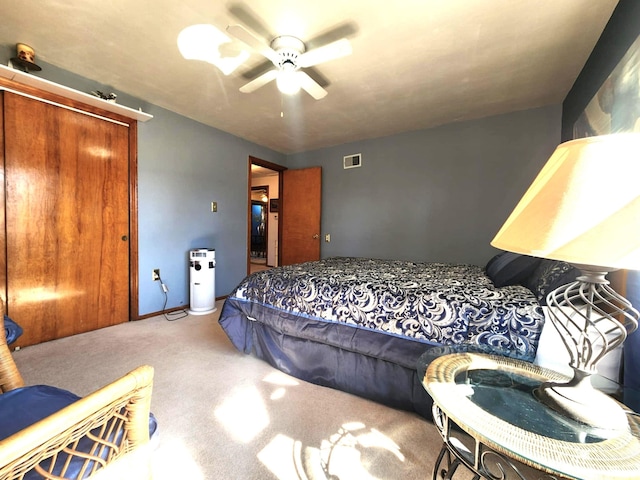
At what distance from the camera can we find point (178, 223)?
3.28 m

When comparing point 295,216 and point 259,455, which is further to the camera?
point 295,216

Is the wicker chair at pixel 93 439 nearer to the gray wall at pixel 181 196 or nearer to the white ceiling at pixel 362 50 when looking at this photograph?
the white ceiling at pixel 362 50

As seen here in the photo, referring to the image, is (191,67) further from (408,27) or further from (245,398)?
(245,398)

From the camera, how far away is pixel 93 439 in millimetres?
554

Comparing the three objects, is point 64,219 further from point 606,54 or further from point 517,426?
point 606,54

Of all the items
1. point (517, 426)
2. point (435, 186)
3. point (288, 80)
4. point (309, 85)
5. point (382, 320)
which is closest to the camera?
point (517, 426)

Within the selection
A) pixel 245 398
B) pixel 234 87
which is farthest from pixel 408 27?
pixel 245 398

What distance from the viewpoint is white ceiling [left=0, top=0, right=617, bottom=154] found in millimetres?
1639

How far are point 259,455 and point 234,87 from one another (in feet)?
9.32

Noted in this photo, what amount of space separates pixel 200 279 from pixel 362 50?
2.82 metres

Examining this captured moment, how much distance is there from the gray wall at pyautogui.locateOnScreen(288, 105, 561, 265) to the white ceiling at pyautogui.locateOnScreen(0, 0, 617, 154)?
0.30m

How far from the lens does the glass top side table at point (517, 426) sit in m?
0.59

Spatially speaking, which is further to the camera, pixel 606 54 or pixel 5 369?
pixel 606 54

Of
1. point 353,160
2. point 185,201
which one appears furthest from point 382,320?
point 353,160
